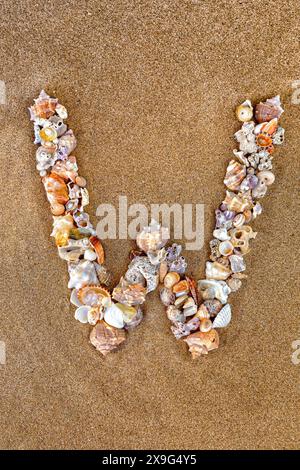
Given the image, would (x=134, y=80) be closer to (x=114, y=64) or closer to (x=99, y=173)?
(x=114, y=64)

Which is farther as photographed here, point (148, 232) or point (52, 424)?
point (52, 424)

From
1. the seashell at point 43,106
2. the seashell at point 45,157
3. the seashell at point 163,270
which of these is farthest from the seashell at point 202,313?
the seashell at point 43,106

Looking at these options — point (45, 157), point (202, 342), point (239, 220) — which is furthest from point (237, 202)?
point (45, 157)

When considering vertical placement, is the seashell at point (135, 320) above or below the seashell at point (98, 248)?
below

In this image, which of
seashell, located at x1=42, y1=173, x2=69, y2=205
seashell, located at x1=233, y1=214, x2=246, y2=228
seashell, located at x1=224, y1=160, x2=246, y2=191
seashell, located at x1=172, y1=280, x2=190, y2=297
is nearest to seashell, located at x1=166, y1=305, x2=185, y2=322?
seashell, located at x1=172, y1=280, x2=190, y2=297

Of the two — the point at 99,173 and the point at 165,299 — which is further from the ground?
the point at 99,173

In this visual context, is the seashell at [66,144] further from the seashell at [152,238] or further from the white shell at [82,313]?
the white shell at [82,313]
